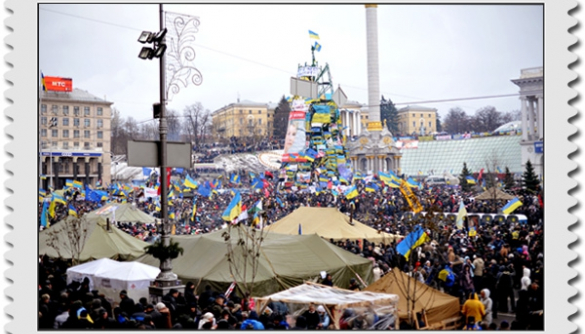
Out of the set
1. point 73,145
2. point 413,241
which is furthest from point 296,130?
point 413,241

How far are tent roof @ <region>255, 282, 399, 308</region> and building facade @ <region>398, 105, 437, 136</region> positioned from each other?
88.2 metres

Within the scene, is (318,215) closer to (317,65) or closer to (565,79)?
(565,79)

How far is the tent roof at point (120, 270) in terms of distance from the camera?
1326 cm

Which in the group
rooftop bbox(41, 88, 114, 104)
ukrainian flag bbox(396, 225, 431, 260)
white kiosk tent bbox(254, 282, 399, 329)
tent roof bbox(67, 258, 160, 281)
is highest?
rooftop bbox(41, 88, 114, 104)

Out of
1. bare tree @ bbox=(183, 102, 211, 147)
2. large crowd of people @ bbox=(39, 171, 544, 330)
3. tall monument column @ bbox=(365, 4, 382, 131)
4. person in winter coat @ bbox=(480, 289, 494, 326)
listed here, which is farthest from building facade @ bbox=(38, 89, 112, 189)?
tall monument column @ bbox=(365, 4, 382, 131)

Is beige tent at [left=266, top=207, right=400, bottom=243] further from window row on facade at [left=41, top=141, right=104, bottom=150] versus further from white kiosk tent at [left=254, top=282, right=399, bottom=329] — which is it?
window row on facade at [left=41, top=141, right=104, bottom=150]

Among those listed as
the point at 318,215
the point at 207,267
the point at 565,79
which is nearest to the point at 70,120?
the point at 318,215

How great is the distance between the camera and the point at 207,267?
13.7 meters

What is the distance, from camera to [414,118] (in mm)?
99125

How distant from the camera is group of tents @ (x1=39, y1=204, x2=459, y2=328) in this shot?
1143cm

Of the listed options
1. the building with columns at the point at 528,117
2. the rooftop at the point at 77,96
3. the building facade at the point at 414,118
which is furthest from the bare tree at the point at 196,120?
the building facade at the point at 414,118

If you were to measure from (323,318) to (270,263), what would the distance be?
4.01 m

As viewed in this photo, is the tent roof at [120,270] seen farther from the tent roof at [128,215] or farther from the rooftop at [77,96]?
the rooftop at [77,96]

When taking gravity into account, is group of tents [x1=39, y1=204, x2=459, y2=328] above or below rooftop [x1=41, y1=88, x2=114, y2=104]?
below
